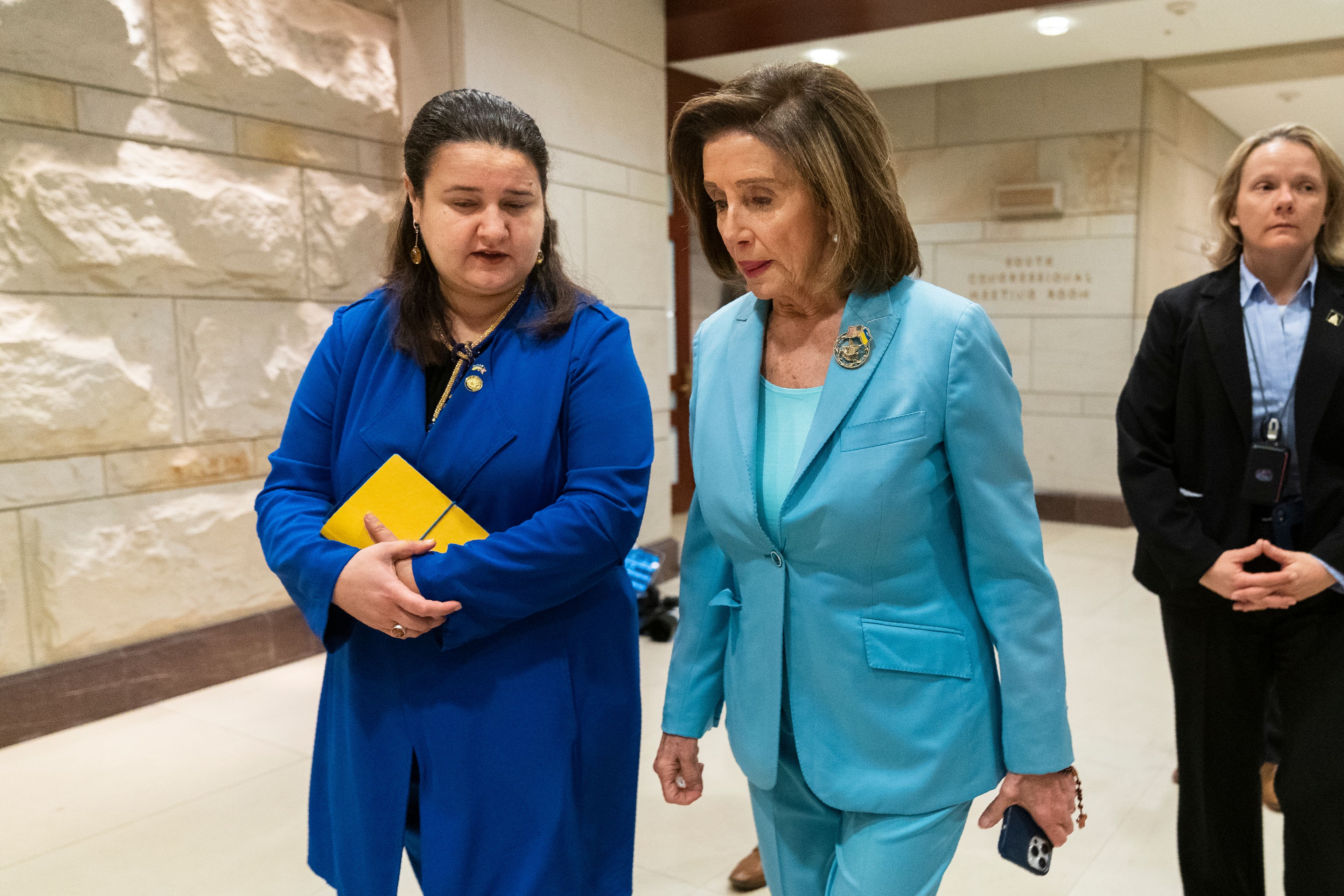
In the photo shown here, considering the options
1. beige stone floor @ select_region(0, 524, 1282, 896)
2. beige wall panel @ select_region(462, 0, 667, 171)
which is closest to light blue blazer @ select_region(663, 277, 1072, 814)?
beige stone floor @ select_region(0, 524, 1282, 896)

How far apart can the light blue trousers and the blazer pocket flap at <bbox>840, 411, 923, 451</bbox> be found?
40 centimetres

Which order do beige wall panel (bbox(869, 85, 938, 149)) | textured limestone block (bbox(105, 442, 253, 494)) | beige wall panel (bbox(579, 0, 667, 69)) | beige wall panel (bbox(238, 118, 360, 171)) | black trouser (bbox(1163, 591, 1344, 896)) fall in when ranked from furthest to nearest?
beige wall panel (bbox(869, 85, 938, 149)), beige wall panel (bbox(579, 0, 667, 69)), beige wall panel (bbox(238, 118, 360, 171)), textured limestone block (bbox(105, 442, 253, 494)), black trouser (bbox(1163, 591, 1344, 896))

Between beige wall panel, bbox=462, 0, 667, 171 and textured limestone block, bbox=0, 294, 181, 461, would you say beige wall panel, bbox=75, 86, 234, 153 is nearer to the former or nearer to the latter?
textured limestone block, bbox=0, 294, 181, 461

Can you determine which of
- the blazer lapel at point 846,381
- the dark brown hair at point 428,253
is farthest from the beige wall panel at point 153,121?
the blazer lapel at point 846,381

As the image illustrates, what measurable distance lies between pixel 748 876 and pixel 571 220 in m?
3.54

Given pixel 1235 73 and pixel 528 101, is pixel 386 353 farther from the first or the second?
pixel 1235 73

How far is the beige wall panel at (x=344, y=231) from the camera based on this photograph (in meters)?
4.45

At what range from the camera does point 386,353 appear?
163 cm

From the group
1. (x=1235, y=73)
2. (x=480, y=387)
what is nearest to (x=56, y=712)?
(x=480, y=387)

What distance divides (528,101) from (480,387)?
3.72 m

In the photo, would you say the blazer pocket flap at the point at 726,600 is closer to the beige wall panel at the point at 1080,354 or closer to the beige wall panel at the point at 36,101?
the beige wall panel at the point at 36,101

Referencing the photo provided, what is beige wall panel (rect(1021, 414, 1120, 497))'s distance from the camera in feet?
25.6

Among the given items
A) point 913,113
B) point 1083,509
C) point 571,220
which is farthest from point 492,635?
point 913,113

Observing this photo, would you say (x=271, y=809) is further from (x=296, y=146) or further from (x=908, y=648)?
(x=296, y=146)
